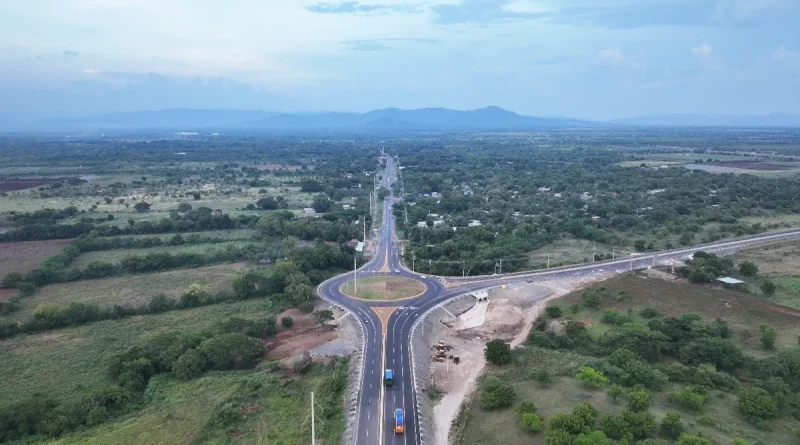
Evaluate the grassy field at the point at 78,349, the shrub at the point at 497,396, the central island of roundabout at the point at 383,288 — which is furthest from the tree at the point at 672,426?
the grassy field at the point at 78,349

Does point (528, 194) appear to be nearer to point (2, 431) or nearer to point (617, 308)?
point (617, 308)

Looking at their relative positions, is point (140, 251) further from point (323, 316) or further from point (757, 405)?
point (757, 405)

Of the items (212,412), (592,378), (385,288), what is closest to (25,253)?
(385,288)

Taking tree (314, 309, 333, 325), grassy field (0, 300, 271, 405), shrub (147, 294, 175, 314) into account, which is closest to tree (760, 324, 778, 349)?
tree (314, 309, 333, 325)

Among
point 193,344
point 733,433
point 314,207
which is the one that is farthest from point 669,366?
point 314,207

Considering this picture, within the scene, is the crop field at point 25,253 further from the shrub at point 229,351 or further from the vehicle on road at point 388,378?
the vehicle on road at point 388,378

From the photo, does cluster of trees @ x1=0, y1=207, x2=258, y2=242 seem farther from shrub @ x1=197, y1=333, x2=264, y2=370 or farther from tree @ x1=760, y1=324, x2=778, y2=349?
tree @ x1=760, y1=324, x2=778, y2=349

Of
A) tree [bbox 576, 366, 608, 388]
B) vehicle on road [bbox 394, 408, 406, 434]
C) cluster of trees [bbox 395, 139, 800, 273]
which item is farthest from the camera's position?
cluster of trees [bbox 395, 139, 800, 273]
